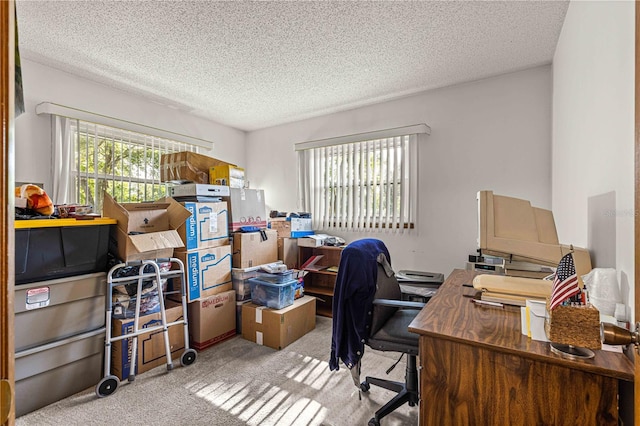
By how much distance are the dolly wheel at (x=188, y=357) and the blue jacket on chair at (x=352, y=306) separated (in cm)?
139

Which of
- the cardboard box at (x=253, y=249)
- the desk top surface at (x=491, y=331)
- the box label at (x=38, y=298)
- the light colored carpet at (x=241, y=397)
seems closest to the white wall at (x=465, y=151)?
the cardboard box at (x=253, y=249)

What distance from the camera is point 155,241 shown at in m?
2.23

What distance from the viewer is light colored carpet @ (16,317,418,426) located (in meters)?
1.75

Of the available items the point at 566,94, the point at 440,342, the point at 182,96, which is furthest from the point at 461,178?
the point at 182,96

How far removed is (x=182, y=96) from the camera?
337 centimetres

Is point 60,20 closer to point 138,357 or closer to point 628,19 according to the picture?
point 138,357

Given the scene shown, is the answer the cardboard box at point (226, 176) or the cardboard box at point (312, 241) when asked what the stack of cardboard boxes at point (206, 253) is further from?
the cardboard box at point (312, 241)

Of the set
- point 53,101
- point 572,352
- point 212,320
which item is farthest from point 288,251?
point 572,352

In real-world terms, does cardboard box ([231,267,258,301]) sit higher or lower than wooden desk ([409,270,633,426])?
lower

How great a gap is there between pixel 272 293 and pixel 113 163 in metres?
2.29

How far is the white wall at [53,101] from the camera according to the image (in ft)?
8.53

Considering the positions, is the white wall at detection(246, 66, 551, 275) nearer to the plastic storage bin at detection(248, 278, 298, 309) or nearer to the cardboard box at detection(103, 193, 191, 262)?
the plastic storage bin at detection(248, 278, 298, 309)

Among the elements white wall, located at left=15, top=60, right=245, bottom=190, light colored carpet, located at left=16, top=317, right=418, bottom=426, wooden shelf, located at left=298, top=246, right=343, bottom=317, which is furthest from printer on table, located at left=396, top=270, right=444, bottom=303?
white wall, located at left=15, top=60, right=245, bottom=190

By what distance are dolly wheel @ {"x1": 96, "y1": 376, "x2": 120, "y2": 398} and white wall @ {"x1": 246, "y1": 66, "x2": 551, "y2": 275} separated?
2699 mm
